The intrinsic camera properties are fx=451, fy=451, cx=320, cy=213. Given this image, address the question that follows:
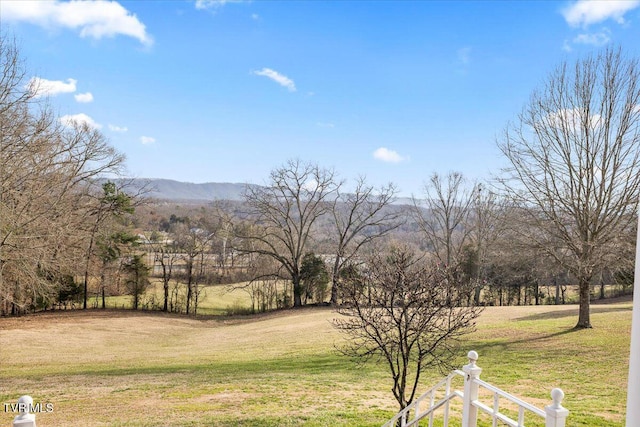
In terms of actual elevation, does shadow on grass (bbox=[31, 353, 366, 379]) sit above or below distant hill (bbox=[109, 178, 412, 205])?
below

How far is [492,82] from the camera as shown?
54.0 ft

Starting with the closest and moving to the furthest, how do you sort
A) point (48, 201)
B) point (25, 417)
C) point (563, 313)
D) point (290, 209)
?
point (25, 417), point (48, 201), point (563, 313), point (290, 209)

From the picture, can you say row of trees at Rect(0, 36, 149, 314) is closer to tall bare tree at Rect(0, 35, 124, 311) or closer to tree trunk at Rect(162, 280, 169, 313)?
tall bare tree at Rect(0, 35, 124, 311)

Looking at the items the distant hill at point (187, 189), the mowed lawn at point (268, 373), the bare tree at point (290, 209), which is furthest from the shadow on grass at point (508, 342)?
the distant hill at point (187, 189)

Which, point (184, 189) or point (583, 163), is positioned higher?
point (184, 189)

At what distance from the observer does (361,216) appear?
21.0m

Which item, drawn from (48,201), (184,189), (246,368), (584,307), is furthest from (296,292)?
(184,189)

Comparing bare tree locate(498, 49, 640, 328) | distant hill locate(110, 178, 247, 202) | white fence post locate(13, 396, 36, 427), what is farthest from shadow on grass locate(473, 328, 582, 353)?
distant hill locate(110, 178, 247, 202)

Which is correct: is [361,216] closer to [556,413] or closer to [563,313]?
[563,313]

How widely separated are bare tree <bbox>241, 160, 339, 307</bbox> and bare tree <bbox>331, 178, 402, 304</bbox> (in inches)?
33.1

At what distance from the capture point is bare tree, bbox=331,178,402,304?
20.9m

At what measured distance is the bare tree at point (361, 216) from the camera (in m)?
20.9

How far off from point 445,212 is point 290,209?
7360mm

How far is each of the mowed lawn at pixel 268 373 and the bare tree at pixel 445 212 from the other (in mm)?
6883
